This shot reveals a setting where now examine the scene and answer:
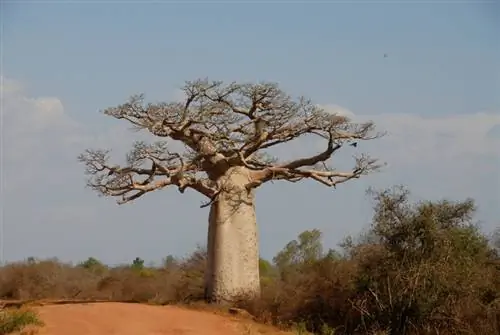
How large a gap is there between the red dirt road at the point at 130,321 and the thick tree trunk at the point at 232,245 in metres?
1.54

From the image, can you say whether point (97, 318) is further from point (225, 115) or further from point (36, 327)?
point (225, 115)

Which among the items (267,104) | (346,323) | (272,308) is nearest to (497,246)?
(346,323)

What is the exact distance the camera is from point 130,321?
14570mm

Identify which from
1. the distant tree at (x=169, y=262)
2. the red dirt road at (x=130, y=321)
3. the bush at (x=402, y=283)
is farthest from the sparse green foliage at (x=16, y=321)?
the distant tree at (x=169, y=262)

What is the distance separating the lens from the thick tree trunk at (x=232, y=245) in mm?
17828

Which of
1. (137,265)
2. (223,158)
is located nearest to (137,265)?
(137,265)

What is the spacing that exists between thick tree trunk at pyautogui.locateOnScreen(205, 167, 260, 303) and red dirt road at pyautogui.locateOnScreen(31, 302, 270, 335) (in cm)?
154

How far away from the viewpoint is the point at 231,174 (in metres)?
18.5

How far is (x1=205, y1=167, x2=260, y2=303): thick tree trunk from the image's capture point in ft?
58.5

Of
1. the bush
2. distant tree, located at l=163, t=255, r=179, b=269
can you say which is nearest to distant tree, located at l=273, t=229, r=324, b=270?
distant tree, located at l=163, t=255, r=179, b=269

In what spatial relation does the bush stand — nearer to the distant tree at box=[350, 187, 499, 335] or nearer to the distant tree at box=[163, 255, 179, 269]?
the distant tree at box=[350, 187, 499, 335]

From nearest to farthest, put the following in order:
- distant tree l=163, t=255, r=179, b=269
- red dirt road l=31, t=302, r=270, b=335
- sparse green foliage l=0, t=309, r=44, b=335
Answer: sparse green foliage l=0, t=309, r=44, b=335 < red dirt road l=31, t=302, r=270, b=335 < distant tree l=163, t=255, r=179, b=269

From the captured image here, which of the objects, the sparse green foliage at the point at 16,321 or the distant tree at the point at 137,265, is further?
the distant tree at the point at 137,265

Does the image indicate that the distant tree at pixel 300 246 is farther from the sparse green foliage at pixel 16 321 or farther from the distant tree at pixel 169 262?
the sparse green foliage at pixel 16 321
